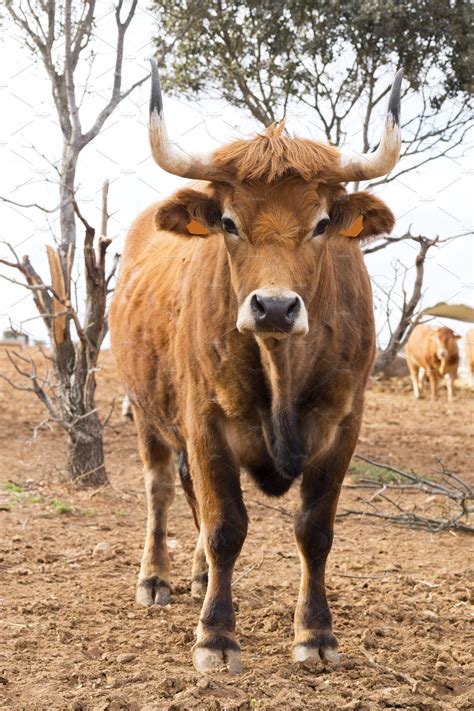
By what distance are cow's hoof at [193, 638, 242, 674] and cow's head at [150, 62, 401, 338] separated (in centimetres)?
147

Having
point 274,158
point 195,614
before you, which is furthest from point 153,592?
point 274,158

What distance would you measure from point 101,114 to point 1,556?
558 centimetres

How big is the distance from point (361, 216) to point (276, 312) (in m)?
1.00

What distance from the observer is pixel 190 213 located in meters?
4.11

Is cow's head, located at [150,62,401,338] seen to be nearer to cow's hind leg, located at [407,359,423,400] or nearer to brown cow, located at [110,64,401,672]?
brown cow, located at [110,64,401,672]

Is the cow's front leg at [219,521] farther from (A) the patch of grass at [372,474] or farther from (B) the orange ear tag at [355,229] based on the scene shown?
(A) the patch of grass at [372,474]

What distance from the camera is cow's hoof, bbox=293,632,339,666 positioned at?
13.4ft

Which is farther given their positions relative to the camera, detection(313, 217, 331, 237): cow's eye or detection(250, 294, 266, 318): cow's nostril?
detection(313, 217, 331, 237): cow's eye

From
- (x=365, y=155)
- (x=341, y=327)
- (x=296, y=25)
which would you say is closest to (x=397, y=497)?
(x=341, y=327)

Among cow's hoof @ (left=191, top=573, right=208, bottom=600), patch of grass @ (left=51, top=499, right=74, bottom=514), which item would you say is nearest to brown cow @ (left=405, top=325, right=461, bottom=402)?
patch of grass @ (left=51, top=499, right=74, bottom=514)

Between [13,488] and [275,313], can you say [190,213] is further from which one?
[13,488]

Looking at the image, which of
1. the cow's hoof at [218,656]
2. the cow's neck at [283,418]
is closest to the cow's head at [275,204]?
the cow's neck at [283,418]

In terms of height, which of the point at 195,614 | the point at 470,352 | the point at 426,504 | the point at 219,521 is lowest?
the point at 195,614

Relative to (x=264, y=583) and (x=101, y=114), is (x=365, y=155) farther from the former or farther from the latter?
(x=101, y=114)
